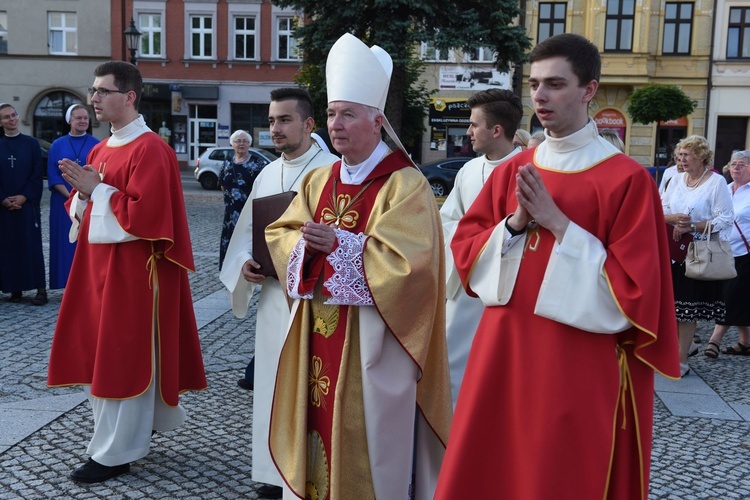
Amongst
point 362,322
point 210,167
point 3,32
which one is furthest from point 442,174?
point 3,32

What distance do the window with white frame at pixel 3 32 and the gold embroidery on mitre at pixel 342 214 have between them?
34.3 m

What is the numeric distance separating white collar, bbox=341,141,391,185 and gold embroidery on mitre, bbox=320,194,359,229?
7 centimetres

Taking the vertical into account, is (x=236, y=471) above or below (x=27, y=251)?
below

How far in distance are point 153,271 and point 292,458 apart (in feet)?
4.84

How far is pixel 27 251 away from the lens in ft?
28.7

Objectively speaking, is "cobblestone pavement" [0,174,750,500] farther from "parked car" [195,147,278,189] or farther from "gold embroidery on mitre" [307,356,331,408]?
"parked car" [195,147,278,189]

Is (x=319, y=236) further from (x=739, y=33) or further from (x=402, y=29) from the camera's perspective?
(x=739, y=33)

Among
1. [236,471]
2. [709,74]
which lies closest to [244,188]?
[236,471]

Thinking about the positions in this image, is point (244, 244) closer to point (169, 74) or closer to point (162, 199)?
point (162, 199)

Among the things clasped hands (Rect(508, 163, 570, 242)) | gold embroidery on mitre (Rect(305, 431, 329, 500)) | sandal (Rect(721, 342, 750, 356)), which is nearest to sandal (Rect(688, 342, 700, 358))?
sandal (Rect(721, 342, 750, 356))

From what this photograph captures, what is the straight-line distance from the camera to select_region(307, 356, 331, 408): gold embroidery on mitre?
3.23 meters

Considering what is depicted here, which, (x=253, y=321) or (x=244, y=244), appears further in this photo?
(x=253, y=321)

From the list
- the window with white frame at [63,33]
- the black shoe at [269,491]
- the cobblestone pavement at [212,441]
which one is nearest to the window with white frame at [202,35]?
the window with white frame at [63,33]

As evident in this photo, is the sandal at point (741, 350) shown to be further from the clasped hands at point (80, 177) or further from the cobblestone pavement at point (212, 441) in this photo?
the clasped hands at point (80, 177)
